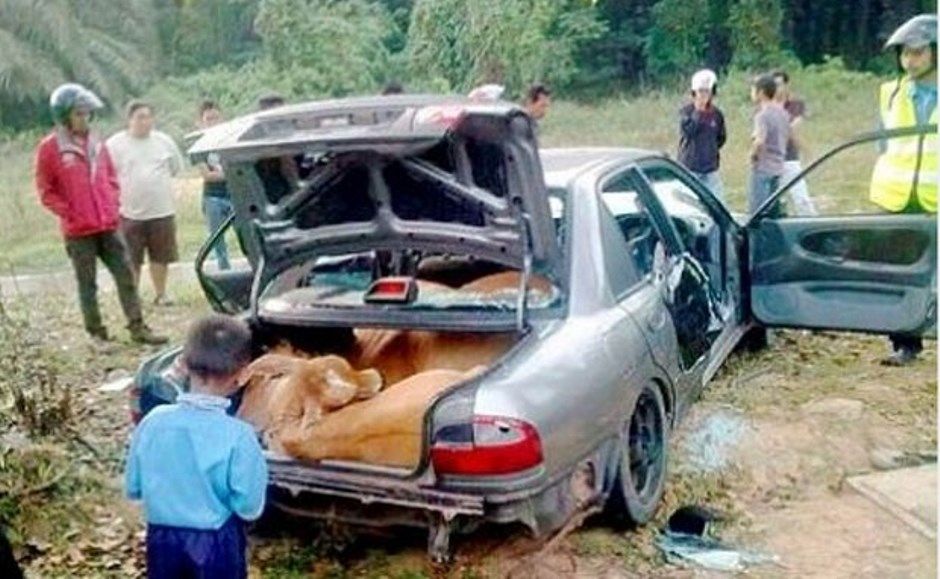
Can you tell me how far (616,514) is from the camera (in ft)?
13.8

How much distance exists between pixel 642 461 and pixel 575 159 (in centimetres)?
134

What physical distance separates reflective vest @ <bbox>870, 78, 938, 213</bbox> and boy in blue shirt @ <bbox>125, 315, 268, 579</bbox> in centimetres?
370

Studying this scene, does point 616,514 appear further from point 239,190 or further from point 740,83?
point 740,83

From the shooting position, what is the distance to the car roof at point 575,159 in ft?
15.0

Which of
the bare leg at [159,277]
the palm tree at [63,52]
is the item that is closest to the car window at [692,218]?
the bare leg at [159,277]

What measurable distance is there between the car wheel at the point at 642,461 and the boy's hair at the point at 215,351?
1608mm

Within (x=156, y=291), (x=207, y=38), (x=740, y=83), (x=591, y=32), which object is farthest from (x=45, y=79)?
(x=156, y=291)

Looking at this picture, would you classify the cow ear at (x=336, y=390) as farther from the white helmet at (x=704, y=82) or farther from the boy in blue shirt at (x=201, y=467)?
the white helmet at (x=704, y=82)

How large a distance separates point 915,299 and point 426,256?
2452 millimetres

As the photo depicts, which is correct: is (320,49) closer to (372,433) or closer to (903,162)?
(903,162)

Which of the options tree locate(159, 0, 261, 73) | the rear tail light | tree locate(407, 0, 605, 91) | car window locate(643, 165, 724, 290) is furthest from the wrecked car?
tree locate(159, 0, 261, 73)

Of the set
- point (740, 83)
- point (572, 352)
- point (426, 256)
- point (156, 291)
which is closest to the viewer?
point (572, 352)

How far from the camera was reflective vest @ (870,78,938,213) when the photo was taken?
17.9ft

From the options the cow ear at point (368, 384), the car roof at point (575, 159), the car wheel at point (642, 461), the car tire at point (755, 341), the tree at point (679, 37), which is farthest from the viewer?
the tree at point (679, 37)
